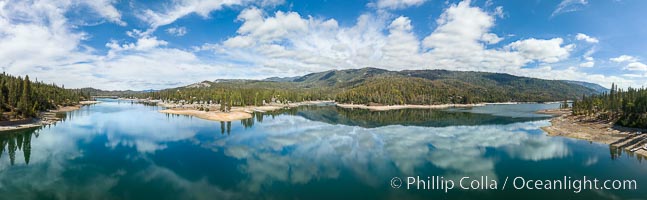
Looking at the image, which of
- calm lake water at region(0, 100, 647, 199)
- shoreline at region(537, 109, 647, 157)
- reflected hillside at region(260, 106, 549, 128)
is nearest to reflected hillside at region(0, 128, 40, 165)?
calm lake water at region(0, 100, 647, 199)

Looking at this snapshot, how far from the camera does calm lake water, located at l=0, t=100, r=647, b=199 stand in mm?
23953

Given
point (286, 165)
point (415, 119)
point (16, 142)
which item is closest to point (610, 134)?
point (415, 119)

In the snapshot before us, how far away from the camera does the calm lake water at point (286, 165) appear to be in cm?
2395

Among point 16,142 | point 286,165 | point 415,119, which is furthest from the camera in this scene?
→ point 415,119

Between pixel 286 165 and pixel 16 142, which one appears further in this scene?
pixel 16 142

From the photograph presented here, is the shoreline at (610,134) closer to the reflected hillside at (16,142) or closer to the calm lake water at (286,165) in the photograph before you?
the calm lake water at (286,165)

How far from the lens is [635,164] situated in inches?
1353

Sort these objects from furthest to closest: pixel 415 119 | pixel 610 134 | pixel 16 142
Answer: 1. pixel 415 119
2. pixel 610 134
3. pixel 16 142

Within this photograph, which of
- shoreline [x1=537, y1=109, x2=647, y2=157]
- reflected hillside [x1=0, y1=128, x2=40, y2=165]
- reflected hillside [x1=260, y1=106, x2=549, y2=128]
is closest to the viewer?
reflected hillside [x1=0, y1=128, x2=40, y2=165]

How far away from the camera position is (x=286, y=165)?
3231cm

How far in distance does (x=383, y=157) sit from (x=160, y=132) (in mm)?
41633

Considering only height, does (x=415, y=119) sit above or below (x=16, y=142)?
above

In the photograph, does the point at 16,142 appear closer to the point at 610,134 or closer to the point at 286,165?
the point at 286,165

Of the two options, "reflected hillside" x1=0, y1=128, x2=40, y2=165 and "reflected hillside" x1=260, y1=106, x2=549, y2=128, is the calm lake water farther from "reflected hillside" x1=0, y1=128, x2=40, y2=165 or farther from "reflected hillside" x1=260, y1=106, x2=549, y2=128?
"reflected hillside" x1=260, y1=106, x2=549, y2=128
